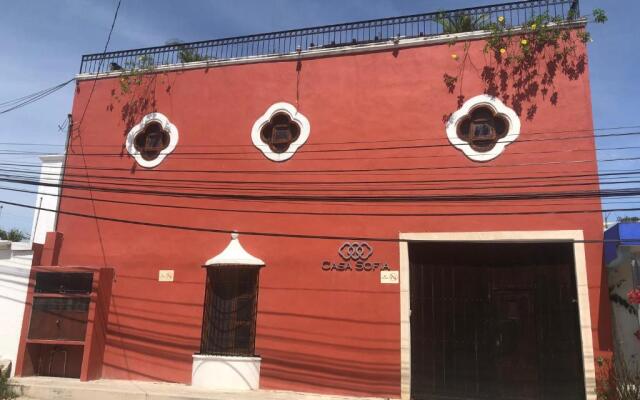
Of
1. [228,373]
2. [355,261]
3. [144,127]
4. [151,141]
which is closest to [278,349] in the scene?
[228,373]

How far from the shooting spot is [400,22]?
32.2ft

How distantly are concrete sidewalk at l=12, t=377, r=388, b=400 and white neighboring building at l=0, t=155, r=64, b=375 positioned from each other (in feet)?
3.12

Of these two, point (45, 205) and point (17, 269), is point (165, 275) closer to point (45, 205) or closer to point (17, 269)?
point (17, 269)

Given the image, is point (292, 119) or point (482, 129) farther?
point (292, 119)

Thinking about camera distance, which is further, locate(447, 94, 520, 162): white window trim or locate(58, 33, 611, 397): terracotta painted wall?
locate(447, 94, 520, 162): white window trim

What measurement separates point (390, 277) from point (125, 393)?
4568mm

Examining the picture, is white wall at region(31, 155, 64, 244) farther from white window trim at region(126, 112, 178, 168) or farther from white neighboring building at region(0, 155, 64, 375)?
white window trim at region(126, 112, 178, 168)

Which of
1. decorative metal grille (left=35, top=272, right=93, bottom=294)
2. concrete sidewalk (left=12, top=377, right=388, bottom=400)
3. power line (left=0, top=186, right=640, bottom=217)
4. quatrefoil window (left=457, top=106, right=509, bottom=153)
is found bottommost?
concrete sidewalk (left=12, top=377, right=388, bottom=400)

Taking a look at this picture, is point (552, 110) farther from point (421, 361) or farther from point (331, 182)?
point (421, 361)

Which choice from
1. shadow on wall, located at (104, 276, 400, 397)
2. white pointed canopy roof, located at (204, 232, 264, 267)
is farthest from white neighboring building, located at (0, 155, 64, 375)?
white pointed canopy roof, located at (204, 232, 264, 267)

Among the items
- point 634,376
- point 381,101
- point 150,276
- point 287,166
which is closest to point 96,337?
point 150,276

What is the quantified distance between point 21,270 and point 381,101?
24.2 ft

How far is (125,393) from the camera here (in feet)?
27.7

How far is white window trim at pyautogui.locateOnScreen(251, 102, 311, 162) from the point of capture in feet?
32.3
